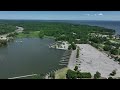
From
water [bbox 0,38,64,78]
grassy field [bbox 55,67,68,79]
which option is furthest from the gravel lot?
water [bbox 0,38,64,78]

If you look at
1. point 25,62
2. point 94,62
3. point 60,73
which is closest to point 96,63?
point 94,62

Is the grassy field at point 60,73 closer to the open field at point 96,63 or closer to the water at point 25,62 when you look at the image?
the water at point 25,62

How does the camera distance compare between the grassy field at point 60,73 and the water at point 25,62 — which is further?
the water at point 25,62

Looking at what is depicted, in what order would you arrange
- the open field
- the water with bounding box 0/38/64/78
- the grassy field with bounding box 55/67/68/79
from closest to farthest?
the grassy field with bounding box 55/67/68/79 → the water with bounding box 0/38/64/78 → the open field

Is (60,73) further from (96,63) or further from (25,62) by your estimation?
(96,63)

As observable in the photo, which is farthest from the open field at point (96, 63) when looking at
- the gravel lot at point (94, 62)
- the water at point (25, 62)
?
the water at point (25, 62)

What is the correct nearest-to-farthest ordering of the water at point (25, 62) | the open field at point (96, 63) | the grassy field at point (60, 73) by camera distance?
the grassy field at point (60, 73)
the water at point (25, 62)
the open field at point (96, 63)

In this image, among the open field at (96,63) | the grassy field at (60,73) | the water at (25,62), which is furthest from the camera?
the open field at (96,63)

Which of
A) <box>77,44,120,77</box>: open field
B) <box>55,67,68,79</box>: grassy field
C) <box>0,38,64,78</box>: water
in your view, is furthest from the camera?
<box>77,44,120,77</box>: open field

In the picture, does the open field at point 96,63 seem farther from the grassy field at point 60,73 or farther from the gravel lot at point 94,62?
the grassy field at point 60,73

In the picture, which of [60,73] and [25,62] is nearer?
[60,73]

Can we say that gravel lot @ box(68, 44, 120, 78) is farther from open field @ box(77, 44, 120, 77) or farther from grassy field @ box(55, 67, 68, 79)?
grassy field @ box(55, 67, 68, 79)

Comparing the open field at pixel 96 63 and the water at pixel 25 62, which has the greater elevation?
the water at pixel 25 62
